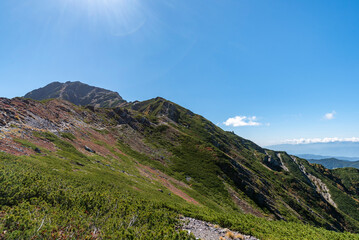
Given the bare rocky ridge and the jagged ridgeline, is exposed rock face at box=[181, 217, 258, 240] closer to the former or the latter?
the jagged ridgeline

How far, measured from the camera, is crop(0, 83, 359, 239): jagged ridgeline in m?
11.0

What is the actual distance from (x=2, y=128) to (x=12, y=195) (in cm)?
3580

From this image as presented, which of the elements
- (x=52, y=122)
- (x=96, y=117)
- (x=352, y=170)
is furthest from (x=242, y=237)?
(x=352, y=170)

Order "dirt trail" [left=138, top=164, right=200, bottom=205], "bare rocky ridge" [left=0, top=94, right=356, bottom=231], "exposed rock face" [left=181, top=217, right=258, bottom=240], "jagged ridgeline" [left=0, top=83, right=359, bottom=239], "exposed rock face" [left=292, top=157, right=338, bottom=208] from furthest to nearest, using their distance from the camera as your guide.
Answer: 1. "exposed rock face" [left=292, top=157, right=338, bottom=208]
2. "bare rocky ridge" [left=0, top=94, right=356, bottom=231]
3. "dirt trail" [left=138, top=164, right=200, bottom=205]
4. "exposed rock face" [left=181, top=217, right=258, bottom=240]
5. "jagged ridgeline" [left=0, top=83, right=359, bottom=239]

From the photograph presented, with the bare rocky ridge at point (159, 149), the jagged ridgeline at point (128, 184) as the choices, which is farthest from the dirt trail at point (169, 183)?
the jagged ridgeline at point (128, 184)

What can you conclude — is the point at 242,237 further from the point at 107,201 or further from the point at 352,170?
the point at 352,170

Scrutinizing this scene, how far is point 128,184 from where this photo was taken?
31.7 meters

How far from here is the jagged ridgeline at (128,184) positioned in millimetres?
11023

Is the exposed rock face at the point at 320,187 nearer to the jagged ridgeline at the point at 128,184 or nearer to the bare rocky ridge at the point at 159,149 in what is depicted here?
the jagged ridgeline at the point at 128,184

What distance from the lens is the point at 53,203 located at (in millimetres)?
12828

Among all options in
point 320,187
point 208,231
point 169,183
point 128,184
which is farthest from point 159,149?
point 320,187

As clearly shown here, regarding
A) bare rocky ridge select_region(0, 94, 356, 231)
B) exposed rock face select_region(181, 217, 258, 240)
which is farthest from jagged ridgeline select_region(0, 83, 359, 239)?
exposed rock face select_region(181, 217, 258, 240)

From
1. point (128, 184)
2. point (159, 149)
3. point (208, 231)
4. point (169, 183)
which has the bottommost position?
point (169, 183)

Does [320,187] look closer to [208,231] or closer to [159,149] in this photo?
[159,149]
